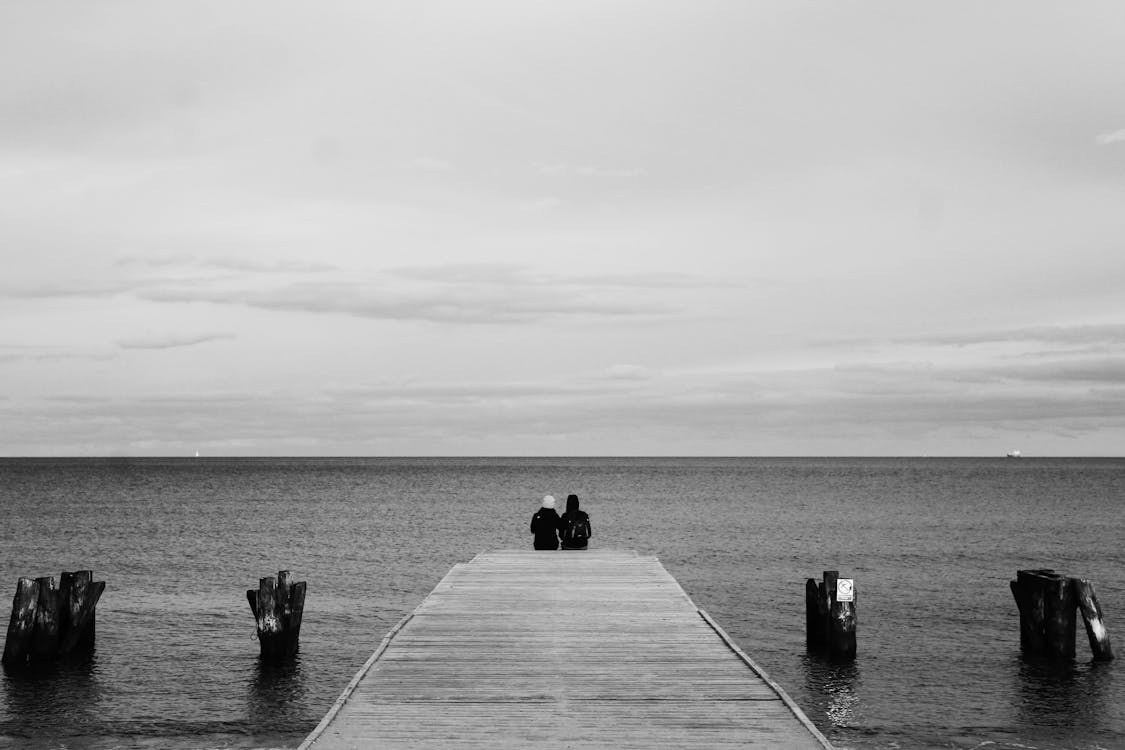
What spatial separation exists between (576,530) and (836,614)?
7.11 metres

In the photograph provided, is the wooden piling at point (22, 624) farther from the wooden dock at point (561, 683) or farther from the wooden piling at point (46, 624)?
the wooden dock at point (561, 683)

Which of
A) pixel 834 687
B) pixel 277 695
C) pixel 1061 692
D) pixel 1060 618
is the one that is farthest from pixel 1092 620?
pixel 277 695

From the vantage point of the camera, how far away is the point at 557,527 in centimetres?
2536

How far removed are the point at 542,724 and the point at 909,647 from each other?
45.7 feet

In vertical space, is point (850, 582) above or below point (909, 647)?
above

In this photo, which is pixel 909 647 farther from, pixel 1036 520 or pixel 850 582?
pixel 1036 520

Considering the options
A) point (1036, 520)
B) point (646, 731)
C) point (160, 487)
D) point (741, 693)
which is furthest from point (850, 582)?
point (160, 487)

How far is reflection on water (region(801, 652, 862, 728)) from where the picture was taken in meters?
16.2

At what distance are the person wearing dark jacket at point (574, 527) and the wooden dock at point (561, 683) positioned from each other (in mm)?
6995

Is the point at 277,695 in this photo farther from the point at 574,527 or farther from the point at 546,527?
the point at 574,527

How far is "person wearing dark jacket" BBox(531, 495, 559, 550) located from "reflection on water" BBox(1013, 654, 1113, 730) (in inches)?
392

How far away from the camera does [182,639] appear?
887 inches

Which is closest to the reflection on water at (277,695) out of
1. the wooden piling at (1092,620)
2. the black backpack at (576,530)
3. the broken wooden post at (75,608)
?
the broken wooden post at (75,608)

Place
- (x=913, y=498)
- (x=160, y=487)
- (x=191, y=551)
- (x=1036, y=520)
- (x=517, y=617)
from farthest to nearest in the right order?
(x=160, y=487) < (x=913, y=498) < (x=1036, y=520) < (x=191, y=551) < (x=517, y=617)
